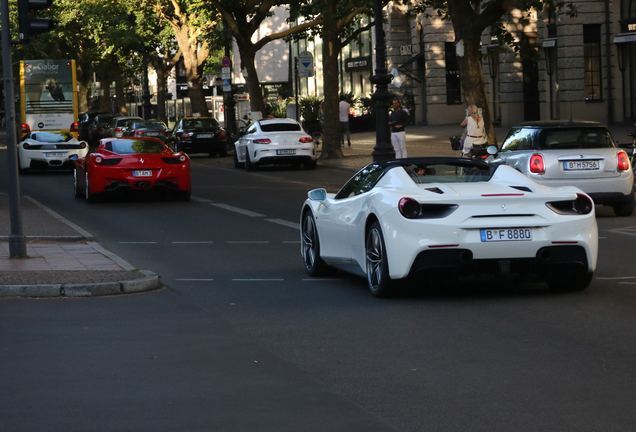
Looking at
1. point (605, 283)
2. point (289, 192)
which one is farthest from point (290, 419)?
point (289, 192)

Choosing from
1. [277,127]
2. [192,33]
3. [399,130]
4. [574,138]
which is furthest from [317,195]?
[192,33]

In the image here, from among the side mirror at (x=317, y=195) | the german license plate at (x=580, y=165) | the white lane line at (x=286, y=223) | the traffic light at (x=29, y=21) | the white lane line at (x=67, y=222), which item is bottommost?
the white lane line at (x=286, y=223)

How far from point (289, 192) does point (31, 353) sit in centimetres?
1576

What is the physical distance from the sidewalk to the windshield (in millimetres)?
15623

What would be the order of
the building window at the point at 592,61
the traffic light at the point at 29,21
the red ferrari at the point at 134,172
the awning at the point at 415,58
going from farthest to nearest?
the awning at the point at 415,58 < the building window at the point at 592,61 < the red ferrari at the point at 134,172 < the traffic light at the point at 29,21

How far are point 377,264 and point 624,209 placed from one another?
852cm

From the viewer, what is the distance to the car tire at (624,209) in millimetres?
16641

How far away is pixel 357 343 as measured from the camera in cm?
732

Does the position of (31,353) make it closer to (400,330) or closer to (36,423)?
(36,423)

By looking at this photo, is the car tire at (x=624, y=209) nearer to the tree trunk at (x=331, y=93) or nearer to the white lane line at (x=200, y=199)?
the white lane line at (x=200, y=199)

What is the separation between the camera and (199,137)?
3931cm

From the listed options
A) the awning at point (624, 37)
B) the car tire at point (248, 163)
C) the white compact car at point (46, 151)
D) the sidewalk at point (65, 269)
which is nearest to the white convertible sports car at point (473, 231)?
the sidewalk at point (65, 269)

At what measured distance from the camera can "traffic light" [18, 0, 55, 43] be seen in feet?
39.4

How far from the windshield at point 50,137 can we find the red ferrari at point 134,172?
10.3 metres
